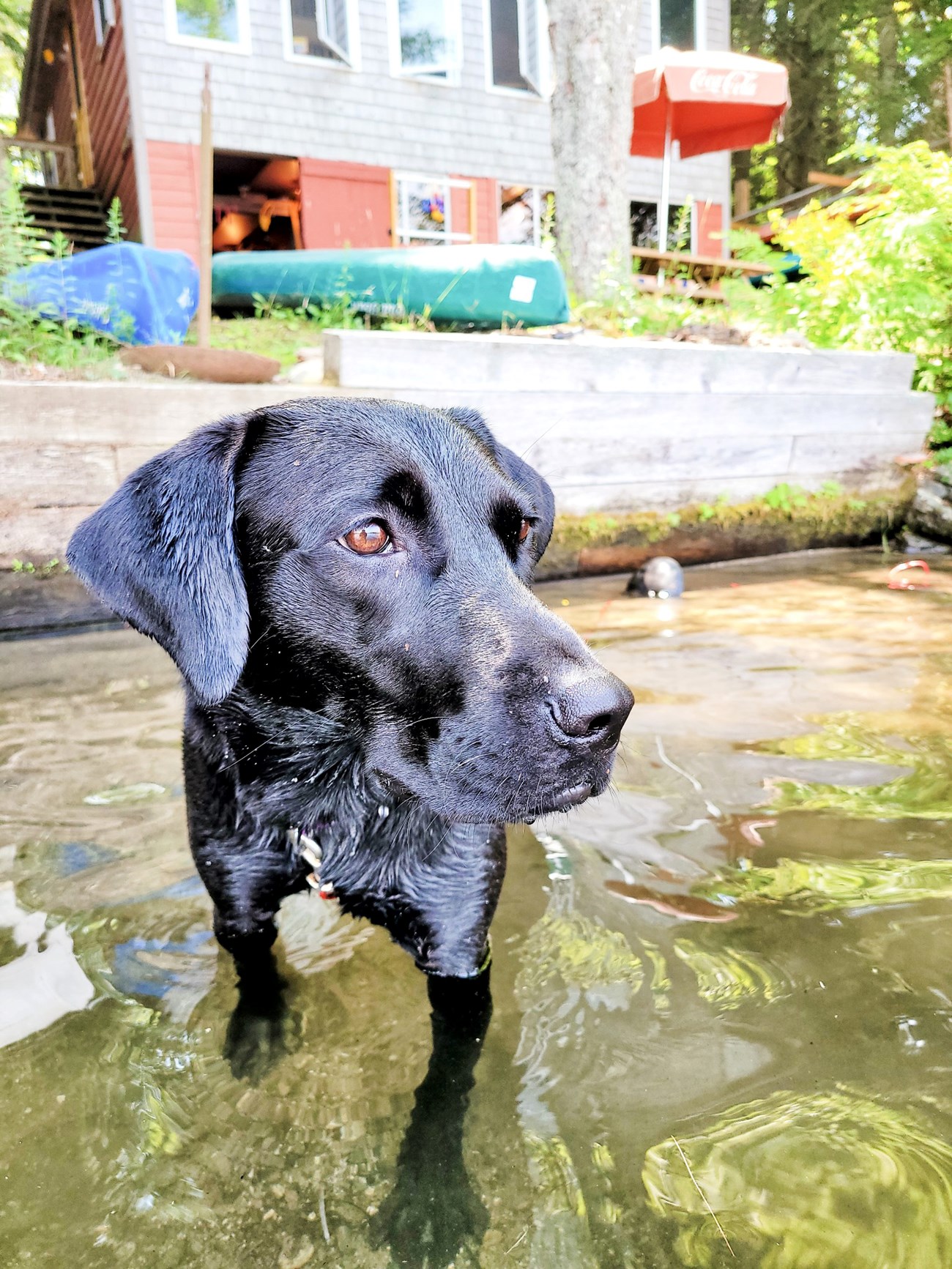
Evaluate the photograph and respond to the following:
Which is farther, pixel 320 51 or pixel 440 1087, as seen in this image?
pixel 320 51

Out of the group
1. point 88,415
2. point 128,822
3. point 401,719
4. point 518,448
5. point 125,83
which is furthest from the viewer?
point 125,83

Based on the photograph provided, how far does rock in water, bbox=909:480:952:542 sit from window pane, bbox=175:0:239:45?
39.4ft

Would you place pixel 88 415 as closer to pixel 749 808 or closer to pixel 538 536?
pixel 538 536

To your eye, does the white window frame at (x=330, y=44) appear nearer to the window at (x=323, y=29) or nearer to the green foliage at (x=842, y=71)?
the window at (x=323, y=29)

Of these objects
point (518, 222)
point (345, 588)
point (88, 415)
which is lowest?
point (345, 588)

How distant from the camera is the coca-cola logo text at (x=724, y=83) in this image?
11156 millimetres

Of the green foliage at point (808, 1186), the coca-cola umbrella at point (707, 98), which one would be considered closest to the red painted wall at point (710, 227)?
the coca-cola umbrella at point (707, 98)

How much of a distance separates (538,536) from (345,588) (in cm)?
79

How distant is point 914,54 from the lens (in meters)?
23.0

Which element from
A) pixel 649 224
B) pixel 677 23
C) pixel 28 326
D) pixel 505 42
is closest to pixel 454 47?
pixel 505 42

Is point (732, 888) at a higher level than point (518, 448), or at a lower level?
lower

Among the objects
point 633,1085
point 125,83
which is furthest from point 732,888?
point 125,83

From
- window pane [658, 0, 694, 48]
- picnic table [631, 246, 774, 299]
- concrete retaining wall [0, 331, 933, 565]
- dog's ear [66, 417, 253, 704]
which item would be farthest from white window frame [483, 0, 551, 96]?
dog's ear [66, 417, 253, 704]

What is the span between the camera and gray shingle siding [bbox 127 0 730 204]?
12703 mm
